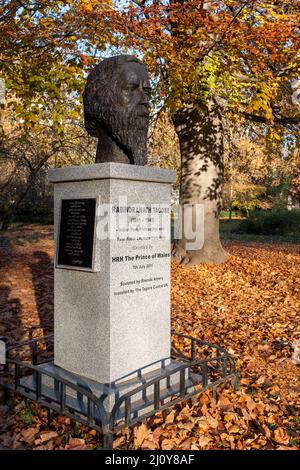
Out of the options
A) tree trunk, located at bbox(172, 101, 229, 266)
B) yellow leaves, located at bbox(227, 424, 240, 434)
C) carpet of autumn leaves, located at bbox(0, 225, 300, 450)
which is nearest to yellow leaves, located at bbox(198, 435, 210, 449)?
carpet of autumn leaves, located at bbox(0, 225, 300, 450)

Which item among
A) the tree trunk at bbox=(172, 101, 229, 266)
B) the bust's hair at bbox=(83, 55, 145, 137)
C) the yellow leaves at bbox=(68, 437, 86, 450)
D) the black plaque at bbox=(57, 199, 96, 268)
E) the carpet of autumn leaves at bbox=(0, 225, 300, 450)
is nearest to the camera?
the yellow leaves at bbox=(68, 437, 86, 450)

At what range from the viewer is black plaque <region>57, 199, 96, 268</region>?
4367 millimetres

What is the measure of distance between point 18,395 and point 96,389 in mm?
1167

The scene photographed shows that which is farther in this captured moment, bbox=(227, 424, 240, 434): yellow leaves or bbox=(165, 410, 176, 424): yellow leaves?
bbox=(165, 410, 176, 424): yellow leaves

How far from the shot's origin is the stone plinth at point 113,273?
427 cm

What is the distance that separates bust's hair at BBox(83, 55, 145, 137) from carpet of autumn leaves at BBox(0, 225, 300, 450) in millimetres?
3249

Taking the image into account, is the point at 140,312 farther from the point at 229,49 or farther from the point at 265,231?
the point at 265,231


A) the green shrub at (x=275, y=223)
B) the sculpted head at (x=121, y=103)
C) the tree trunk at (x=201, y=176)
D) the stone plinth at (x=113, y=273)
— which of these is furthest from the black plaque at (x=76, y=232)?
the green shrub at (x=275, y=223)

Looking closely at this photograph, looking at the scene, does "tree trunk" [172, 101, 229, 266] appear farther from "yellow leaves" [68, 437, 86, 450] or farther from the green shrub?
the green shrub

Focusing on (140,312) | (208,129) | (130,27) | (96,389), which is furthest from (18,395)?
(208,129)

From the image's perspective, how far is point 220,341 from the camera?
6.71 m

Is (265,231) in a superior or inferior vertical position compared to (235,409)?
superior

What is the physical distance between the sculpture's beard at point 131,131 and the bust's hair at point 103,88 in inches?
4.8

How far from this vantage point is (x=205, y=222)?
12195 millimetres
